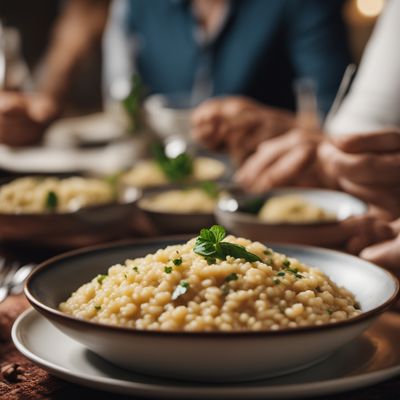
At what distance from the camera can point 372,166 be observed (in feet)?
5.57

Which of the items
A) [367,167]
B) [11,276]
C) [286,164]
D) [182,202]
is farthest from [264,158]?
[11,276]

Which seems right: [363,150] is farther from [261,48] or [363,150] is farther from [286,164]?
[261,48]

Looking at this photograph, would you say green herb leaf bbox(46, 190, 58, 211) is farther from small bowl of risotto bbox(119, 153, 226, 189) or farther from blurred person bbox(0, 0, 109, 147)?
blurred person bbox(0, 0, 109, 147)

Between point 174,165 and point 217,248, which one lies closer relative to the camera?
point 217,248

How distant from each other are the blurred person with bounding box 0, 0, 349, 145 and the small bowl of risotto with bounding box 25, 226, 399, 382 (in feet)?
9.70

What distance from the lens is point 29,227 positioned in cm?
174

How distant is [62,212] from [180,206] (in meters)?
0.42

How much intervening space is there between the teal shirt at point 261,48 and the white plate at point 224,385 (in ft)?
10.3

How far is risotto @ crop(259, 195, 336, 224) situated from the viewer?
72.8 inches

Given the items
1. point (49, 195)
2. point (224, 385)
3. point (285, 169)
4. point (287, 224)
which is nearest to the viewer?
point (224, 385)

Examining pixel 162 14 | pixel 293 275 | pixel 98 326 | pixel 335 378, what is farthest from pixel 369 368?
pixel 162 14

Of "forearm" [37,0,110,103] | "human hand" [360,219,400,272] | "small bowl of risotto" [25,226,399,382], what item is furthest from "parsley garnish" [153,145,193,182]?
"forearm" [37,0,110,103]

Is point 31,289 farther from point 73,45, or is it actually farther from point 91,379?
point 73,45

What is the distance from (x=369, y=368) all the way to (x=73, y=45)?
16.4ft
